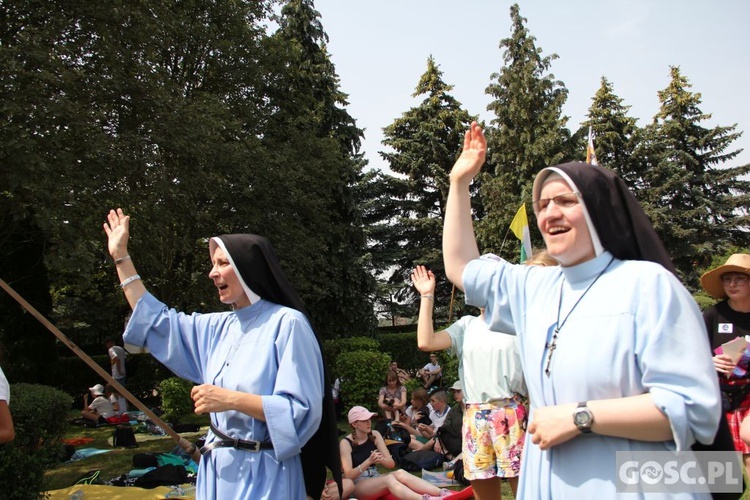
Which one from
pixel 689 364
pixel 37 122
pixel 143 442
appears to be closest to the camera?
pixel 689 364

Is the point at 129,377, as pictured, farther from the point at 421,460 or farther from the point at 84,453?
the point at 421,460

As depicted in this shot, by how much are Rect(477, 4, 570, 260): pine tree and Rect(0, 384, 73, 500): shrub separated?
2434 centimetres

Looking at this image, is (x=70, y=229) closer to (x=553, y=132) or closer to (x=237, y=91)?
(x=237, y=91)

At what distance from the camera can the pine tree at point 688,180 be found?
31.5 metres

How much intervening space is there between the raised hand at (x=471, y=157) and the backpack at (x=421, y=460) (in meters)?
6.80

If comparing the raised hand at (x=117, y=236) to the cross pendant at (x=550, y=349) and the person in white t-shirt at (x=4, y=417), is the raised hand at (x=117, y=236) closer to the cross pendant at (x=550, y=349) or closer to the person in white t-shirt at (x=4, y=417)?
the person in white t-shirt at (x=4, y=417)

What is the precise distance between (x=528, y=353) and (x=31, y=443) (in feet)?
18.3

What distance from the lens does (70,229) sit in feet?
36.8

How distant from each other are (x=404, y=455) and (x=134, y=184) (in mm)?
8073

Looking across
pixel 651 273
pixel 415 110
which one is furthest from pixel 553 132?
pixel 651 273

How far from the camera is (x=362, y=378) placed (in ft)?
46.2

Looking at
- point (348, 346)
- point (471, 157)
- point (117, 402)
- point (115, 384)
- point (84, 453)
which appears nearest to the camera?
point (471, 157)

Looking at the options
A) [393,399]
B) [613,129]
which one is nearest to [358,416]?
[393,399]

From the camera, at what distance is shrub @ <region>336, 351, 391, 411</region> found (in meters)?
14.0
